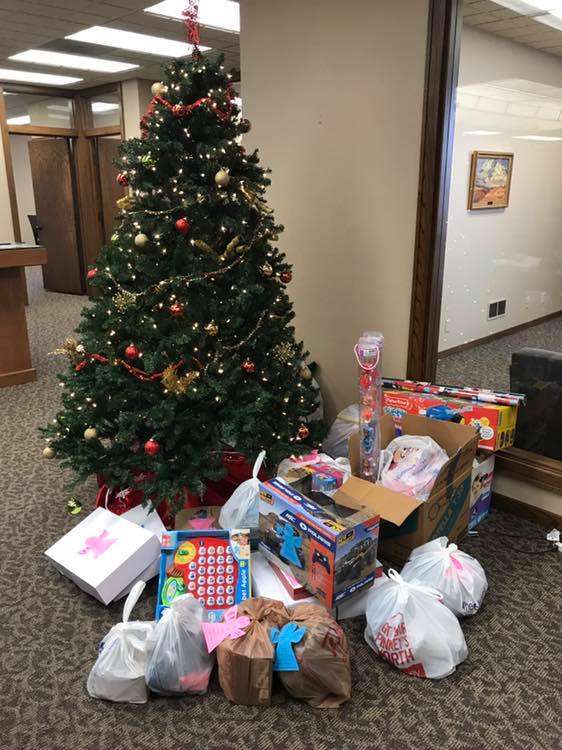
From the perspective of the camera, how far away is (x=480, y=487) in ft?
8.52

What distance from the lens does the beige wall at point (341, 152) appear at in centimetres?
279

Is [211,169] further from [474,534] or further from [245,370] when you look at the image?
[474,534]

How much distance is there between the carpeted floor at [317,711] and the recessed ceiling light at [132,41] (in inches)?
176

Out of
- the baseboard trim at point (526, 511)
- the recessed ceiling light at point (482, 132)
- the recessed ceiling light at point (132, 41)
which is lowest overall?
the baseboard trim at point (526, 511)

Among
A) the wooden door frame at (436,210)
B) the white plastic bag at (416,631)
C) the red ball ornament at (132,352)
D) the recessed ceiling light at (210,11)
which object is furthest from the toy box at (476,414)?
the recessed ceiling light at (210,11)

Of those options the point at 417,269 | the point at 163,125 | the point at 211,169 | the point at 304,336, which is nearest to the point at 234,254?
the point at 211,169

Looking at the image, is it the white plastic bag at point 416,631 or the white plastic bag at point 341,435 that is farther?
the white plastic bag at point 341,435

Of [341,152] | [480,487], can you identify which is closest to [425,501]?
[480,487]

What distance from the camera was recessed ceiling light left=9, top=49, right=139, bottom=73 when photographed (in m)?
5.86

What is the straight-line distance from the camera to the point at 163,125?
94.3 inches

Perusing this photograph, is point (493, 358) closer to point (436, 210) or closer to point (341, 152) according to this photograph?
point (436, 210)

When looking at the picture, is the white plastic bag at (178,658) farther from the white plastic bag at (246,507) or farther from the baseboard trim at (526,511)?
the baseboard trim at (526,511)

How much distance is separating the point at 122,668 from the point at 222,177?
5.76ft

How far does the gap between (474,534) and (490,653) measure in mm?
704
